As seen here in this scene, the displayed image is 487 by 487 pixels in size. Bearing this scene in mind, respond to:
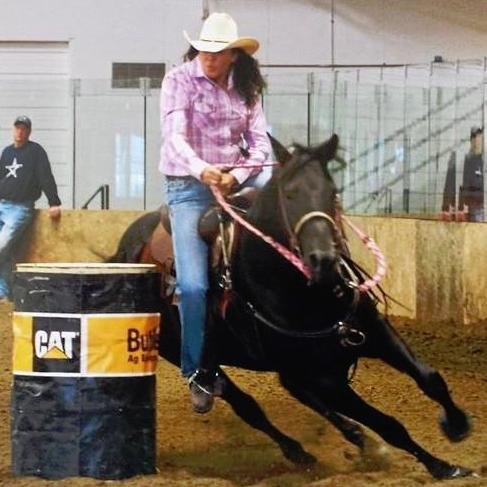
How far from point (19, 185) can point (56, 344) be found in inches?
408

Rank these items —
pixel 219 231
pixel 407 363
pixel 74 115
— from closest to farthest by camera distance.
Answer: pixel 407 363, pixel 219 231, pixel 74 115

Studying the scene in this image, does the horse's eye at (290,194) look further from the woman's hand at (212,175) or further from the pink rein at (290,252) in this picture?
the woman's hand at (212,175)

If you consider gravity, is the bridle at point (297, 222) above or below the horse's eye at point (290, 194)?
below

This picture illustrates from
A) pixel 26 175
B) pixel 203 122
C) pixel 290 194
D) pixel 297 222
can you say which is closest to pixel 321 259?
pixel 297 222

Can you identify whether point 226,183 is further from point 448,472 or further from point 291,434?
point 291,434

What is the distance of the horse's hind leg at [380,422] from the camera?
6348 mm

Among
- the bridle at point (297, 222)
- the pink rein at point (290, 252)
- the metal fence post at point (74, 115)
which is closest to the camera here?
the bridle at point (297, 222)

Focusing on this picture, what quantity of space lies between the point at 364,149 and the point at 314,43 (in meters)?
4.23

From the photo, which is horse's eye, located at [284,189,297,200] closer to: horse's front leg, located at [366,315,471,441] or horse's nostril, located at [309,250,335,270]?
horse's nostril, located at [309,250,335,270]

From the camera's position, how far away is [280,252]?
6.26 m

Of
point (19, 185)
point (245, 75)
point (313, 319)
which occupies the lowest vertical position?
point (313, 319)

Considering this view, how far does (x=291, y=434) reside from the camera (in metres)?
7.95

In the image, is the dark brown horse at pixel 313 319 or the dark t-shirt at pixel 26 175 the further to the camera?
the dark t-shirt at pixel 26 175

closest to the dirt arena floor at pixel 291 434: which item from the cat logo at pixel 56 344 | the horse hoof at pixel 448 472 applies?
the horse hoof at pixel 448 472
